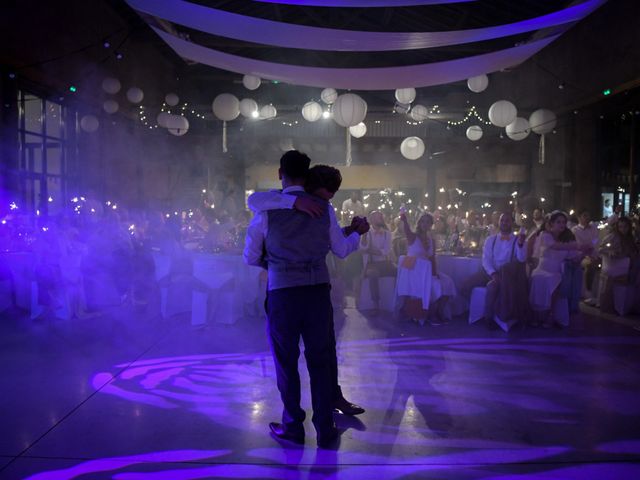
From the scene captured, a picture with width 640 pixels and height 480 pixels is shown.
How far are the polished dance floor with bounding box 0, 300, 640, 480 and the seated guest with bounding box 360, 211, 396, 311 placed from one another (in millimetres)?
1197

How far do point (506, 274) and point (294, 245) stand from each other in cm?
368

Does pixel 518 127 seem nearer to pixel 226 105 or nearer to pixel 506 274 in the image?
pixel 506 274

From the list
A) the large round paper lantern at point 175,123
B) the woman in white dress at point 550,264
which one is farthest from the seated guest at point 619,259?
the large round paper lantern at point 175,123

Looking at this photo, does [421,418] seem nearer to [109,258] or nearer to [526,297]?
[526,297]

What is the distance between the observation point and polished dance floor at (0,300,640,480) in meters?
2.73

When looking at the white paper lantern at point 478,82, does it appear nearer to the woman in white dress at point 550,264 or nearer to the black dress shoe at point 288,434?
the woman in white dress at point 550,264

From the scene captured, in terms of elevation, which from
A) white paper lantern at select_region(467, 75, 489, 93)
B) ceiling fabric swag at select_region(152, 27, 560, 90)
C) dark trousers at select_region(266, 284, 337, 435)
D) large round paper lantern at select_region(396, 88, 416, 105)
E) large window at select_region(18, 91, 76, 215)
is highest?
ceiling fabric swag at select_region(152, 27, 560, 90)

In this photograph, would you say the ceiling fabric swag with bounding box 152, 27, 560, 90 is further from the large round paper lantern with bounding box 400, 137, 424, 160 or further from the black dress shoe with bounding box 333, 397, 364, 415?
the black dress shoe with bounding box 333, 397, 364, 415

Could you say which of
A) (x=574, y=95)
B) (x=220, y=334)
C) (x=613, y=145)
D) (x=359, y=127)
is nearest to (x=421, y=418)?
(x=220, y=334)

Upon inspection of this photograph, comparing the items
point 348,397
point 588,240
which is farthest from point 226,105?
point 348,397

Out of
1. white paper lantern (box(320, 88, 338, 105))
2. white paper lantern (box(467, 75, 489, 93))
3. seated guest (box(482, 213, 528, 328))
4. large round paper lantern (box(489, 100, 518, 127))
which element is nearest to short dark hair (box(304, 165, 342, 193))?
seated guest (box(482, 213, 528, 328))

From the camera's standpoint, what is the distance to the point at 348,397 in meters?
3.74

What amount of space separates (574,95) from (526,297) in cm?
986

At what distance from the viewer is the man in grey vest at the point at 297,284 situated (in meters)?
2.79
